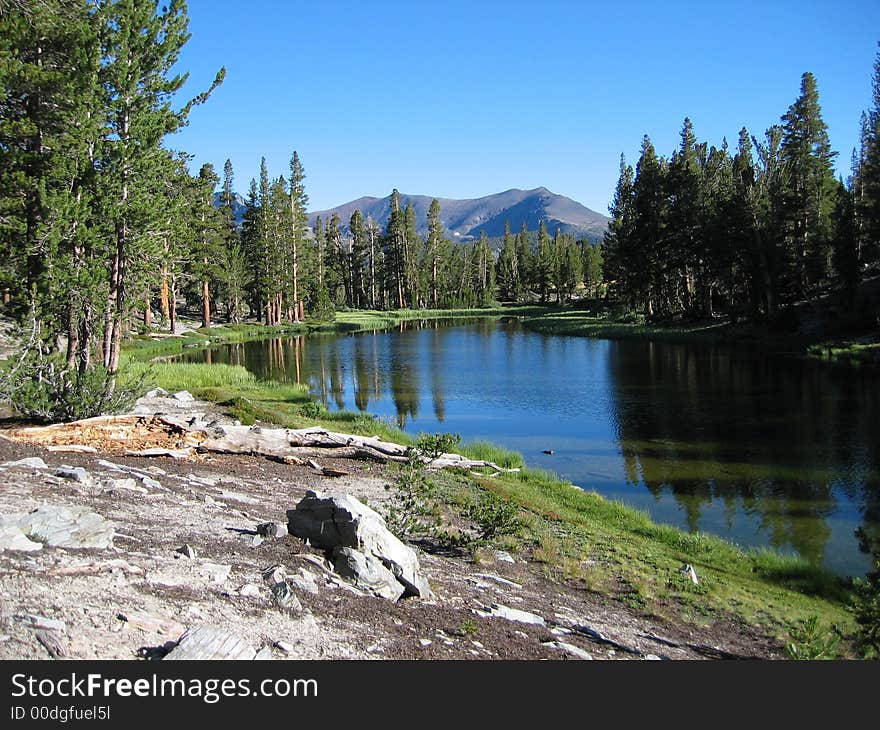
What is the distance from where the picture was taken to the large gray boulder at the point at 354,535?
769 cm

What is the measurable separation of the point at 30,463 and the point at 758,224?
53911mm

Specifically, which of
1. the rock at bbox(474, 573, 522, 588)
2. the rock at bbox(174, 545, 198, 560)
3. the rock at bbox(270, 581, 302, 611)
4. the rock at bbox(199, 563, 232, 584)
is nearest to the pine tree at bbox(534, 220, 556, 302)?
the rock at bbox(474, 573, 522, 588)

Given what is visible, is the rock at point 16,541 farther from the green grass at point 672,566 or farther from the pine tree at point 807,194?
the pine tree at point 807,194

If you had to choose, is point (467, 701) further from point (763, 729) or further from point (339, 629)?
point (763, 729)

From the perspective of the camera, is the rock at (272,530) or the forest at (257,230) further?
the forest at (257,230)

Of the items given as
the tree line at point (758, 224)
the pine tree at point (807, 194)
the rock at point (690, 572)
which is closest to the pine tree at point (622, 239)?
the tree line at point (758, 224)

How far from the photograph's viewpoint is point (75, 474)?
9.91 m

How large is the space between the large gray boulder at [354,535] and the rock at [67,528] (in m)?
2.20

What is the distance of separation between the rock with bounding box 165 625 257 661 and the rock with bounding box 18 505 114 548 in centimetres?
231

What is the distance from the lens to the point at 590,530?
13.2 meters

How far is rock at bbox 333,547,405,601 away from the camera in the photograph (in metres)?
7.38

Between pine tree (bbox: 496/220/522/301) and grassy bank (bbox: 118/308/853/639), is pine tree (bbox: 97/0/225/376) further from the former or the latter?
pine tree (bbox: 496/220/522/301)

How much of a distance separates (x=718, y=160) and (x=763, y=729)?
249ft

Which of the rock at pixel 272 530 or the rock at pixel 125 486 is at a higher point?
the rock at pixel 125 486
